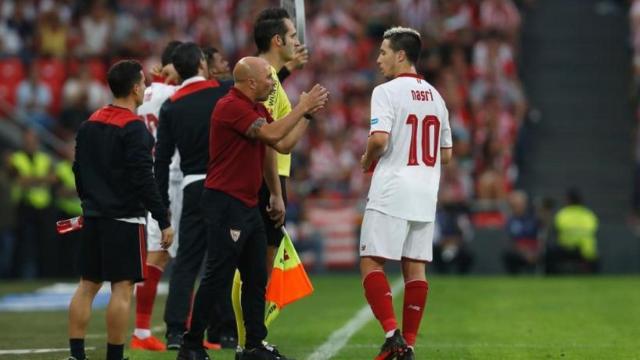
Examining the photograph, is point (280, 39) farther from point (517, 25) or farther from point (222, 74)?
point (517, 25)

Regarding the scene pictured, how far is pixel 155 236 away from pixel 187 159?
87 cm

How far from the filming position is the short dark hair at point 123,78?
10.1m

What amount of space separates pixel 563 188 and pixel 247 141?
56.9 feet

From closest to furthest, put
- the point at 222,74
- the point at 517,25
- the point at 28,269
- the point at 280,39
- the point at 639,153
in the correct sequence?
the point at 280,39 → the point at 222,74 → the point at 28,269 → the point at 639,153 → the point at 517,25

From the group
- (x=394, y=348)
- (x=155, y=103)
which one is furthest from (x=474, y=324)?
(x=394, y=348)

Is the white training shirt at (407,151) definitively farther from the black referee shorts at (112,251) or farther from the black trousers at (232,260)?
the black referee shorts at (112,251)

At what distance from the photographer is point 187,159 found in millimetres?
11594

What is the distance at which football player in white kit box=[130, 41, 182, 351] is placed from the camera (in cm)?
1181

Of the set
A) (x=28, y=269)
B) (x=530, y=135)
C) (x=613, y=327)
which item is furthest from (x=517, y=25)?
(x=613, y=327)

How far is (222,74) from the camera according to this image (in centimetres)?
1236

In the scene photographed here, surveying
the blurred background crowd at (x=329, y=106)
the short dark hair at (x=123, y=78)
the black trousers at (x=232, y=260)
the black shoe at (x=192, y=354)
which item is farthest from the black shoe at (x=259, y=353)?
the blurred background crowd at (x=329, y=106)

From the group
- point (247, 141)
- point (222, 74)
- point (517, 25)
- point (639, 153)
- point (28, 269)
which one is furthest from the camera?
point (517, 25)

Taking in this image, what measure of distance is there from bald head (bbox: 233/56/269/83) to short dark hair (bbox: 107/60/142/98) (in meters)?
0.75

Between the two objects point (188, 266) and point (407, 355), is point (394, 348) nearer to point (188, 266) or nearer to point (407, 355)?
point (407, 355)
